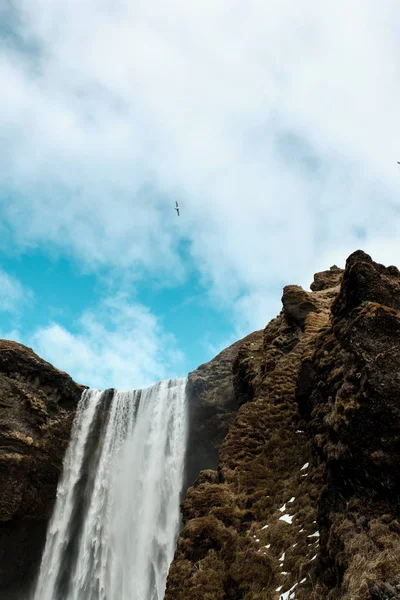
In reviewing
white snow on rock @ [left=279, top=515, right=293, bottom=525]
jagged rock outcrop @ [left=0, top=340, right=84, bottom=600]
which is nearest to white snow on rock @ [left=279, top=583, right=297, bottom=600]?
white snow on rock @ [left=279, top=515, right=293, bottom=525]

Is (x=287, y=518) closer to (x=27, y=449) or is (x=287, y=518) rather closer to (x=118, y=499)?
→ (x=118, y=499)

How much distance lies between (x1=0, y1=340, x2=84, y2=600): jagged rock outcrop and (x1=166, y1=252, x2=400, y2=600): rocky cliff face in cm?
2410

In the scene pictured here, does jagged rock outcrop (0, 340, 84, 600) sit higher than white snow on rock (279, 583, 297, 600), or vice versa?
jagged rock outcrop (0, 340, 84, 600)

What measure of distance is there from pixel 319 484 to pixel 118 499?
2724 centimetres

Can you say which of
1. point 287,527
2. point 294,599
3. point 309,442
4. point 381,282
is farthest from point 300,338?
point 294,599

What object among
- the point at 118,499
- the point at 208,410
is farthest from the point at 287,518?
the point at 208,410

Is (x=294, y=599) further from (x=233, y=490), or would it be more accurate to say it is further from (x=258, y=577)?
(x=233, y=490)

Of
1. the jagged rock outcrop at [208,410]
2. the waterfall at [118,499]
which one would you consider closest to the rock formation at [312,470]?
the jagged rock outcrop at [208,410]

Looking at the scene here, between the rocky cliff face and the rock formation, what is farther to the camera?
the rock formation

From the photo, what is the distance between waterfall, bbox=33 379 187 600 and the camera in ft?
107

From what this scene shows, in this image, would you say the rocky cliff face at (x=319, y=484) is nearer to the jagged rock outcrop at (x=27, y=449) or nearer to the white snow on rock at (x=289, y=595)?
the white snow on rock at (x=289, y=595)

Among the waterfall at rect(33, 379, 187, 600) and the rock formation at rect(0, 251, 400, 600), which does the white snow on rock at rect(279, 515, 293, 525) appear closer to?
the rock formation at rect(0, 251, 400, 600)

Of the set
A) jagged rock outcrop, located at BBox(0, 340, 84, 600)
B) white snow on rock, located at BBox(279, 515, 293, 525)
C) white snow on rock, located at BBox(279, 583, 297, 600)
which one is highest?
jagged rock outcrop, located at BBox(0, 340, 84, 600)

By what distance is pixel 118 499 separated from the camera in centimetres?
3791
